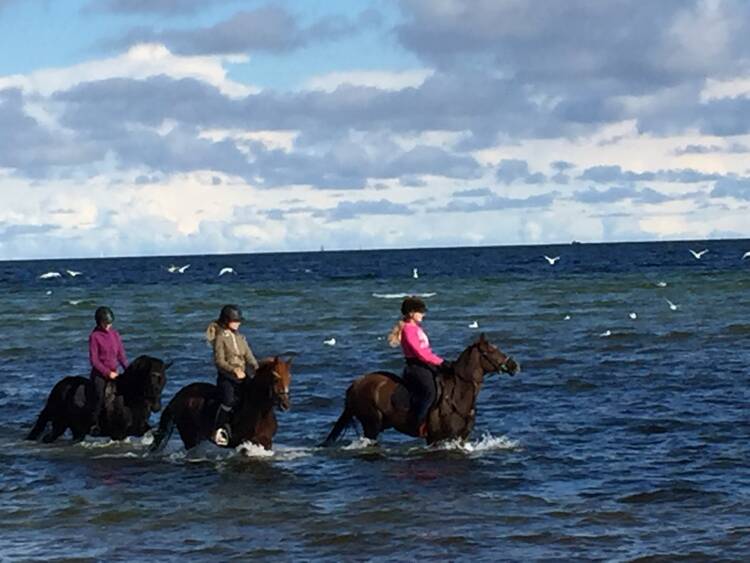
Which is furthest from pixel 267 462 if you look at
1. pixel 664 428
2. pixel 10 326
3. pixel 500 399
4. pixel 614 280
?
pixel 614 280

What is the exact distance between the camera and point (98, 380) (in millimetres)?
18500

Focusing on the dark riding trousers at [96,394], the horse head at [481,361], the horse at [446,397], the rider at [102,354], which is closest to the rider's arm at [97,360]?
the rider at [102,354]

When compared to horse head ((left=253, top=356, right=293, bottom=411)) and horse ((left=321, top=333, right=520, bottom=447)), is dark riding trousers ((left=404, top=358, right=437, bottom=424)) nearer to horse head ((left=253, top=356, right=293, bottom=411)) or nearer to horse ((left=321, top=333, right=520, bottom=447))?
horse ((left=321, top=333, right=520, bottom=447))

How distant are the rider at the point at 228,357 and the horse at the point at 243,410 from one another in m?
0.09

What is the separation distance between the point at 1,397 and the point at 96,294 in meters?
60.6

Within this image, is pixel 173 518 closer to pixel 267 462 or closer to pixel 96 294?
pixel 267 462

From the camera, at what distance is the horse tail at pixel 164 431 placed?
1761cm

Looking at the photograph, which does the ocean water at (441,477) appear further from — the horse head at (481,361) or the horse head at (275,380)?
→ the horse head at (481,361)

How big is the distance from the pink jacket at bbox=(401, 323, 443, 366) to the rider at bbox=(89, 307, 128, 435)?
367cm

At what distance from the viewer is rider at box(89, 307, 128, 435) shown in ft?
59.9

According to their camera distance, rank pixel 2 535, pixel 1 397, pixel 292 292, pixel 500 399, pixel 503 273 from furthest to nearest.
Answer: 1. pixel 503 273
2. pixel 292 292
3. pixel 1 397
4. pixel 500 399
5. pixel 2 535

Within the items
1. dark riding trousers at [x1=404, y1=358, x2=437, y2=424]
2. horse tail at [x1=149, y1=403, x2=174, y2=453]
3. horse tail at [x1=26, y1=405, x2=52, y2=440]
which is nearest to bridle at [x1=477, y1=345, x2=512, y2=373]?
dark riding trousers at [x1=404, y1=358, x2=437, y2=424]

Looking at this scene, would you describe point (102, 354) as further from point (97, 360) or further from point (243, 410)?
point (243, 410)

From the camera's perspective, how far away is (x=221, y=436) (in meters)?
17.0
